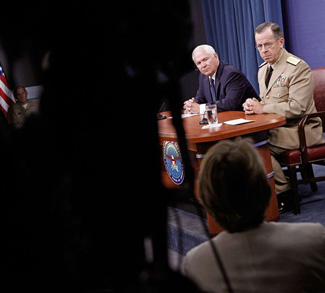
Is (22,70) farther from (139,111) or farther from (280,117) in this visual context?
(280,117)

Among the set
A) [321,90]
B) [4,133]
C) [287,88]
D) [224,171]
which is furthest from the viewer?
[321,90]

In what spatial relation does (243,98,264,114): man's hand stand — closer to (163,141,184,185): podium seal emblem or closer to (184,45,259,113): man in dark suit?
(184,45,259,113): man in dark suit

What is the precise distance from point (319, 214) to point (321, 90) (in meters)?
0.95

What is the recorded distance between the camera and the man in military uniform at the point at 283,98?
3.24 meters

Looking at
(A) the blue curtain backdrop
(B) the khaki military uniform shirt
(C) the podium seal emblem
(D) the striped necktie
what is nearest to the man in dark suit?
(D) the striped necktie

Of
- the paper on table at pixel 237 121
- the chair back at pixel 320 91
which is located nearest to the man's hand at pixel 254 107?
the paper on table at pixel 237 121

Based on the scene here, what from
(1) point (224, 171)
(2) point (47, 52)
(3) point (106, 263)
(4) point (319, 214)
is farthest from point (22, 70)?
(4) point (319, 214)

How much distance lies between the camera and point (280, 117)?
3.11 metres

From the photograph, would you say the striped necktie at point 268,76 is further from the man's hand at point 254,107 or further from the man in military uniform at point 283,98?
the man's hand at point 254,107

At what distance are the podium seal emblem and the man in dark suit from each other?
689 mm

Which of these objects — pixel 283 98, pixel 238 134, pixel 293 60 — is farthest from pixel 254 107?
pixel 238 134

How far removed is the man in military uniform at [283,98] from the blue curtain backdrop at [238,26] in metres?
1.32

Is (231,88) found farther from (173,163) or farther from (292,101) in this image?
(173,163)

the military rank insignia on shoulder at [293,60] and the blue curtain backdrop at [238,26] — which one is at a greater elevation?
the blue curtain backdrop at [238,26]
